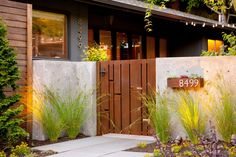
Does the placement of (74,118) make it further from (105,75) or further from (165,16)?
Answer: (165,16)

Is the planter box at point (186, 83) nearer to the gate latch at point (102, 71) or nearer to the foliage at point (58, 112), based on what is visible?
the gate latch at point (102, 71)

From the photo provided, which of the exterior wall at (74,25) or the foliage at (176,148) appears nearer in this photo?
the foliage at (176,148)

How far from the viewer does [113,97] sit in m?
9.16

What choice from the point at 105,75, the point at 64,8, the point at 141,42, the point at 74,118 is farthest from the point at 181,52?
the point at 74,118

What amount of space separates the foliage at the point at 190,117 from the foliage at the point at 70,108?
201cm

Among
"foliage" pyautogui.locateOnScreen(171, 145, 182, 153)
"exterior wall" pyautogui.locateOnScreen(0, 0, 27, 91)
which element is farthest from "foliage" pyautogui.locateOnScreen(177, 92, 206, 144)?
"exterior wall" pyautogui.locateOnScreen(0, 0, 27, 91)

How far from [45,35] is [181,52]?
726 centimetres

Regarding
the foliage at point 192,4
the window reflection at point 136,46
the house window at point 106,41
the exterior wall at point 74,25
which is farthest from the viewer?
the foliage at point 192,4

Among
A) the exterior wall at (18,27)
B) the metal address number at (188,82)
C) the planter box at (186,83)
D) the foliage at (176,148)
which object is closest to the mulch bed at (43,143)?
the exterior wall at (18,27)

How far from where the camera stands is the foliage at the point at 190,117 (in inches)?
294

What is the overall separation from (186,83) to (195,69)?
1.06 feet

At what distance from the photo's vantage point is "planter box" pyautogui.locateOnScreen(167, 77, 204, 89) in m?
7.81

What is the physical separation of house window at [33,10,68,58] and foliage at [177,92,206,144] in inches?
161

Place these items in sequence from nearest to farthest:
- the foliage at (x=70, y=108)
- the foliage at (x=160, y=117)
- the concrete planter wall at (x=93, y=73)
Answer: the foliage at (x=160, y=117), the concrete planter wall at (x=93, y=73), the foliage at (x=70, y=108)
